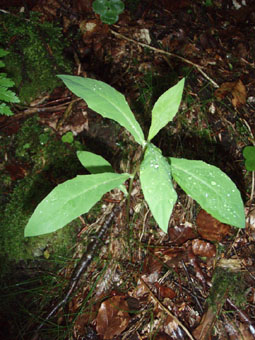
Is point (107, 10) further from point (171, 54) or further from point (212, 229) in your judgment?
point (212, 229)

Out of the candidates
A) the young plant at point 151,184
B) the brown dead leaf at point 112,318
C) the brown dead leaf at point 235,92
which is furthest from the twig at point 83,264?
the brown dead leaf at point 235,92

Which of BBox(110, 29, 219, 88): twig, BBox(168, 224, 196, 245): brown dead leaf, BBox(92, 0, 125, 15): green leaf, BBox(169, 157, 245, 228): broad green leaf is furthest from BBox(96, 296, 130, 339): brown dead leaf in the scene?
BBox(92, 0, 125, 15): green leaf

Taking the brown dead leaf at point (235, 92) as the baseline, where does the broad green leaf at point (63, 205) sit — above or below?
below

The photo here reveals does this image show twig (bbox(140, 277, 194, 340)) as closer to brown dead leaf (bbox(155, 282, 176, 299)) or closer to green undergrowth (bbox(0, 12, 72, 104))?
brown dead leaf (bbox(155, 282, 176, 299))

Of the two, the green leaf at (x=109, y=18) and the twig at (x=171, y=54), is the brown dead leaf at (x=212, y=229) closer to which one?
the twig at (x=171, y=54)

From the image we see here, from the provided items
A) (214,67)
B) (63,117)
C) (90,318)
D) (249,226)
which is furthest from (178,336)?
(214,67)

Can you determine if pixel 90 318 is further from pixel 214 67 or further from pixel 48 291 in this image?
pixel 214 67
